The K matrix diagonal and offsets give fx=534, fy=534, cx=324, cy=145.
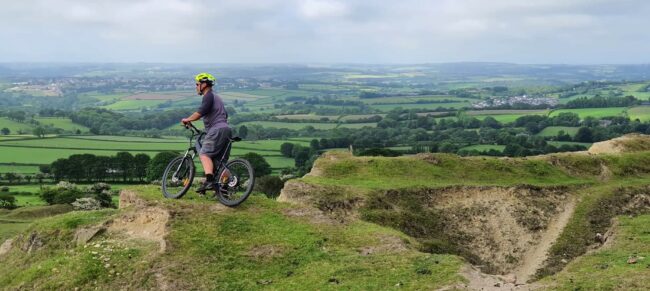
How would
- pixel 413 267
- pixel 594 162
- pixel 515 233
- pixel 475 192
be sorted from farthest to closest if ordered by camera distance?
pixel 594 162 < pixel 475 192 < pixel 515 233 < pixel 413 267

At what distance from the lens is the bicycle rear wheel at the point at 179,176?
1817cm

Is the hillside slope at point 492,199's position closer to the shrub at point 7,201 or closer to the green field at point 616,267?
the green field at point 616,267

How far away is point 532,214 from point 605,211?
12.3 ft

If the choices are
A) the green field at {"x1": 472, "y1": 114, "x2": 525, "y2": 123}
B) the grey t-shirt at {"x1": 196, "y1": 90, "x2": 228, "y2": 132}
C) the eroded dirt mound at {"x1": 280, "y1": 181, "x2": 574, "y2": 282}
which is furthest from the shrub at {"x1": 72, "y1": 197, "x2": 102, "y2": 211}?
the green field at {"x1": 472, "y1": 114, "x2": 525, "y2": 123}

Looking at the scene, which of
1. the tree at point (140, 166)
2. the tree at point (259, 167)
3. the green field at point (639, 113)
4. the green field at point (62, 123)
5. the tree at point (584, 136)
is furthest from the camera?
the green field at point (62, 123)

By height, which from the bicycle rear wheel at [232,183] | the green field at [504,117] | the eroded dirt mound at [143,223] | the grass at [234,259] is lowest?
the green field at [504,117]

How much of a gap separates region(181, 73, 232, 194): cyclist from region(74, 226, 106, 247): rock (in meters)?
3.65

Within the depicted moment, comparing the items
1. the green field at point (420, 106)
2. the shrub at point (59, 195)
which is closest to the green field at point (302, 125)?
the green field at point (420, 106)

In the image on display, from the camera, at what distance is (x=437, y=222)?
26547 mm

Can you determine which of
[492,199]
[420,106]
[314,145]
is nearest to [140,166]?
[314,145]

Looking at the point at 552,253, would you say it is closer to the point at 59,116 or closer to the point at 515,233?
the point at 515,233

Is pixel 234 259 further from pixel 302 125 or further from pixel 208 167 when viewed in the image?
pixel 302 125

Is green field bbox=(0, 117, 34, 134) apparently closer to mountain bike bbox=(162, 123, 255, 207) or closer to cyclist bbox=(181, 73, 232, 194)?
mountain bike bbox=(162, 123, 255, 207)

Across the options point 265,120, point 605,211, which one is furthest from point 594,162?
point 265,120
